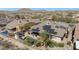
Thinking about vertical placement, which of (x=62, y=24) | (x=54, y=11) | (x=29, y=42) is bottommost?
(x=29, y=42)

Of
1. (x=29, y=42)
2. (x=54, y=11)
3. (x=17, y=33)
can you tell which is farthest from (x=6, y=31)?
(x=54, y=11)

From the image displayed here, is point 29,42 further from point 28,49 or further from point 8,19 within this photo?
point 8,19
